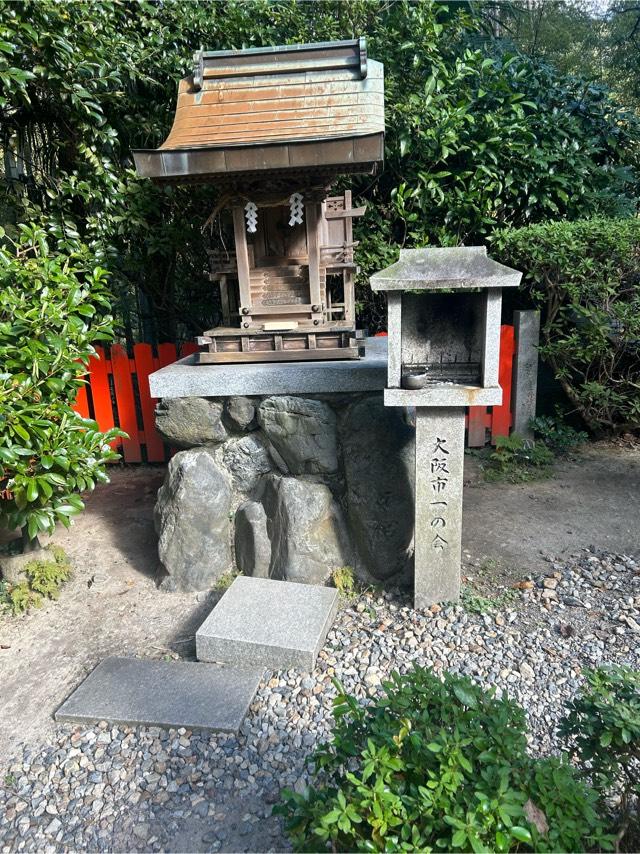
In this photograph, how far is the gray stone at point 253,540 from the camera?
363cm

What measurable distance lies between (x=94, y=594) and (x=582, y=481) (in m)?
4.10

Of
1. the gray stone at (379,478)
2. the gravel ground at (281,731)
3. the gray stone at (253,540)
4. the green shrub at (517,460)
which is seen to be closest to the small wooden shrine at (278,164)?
the gray stone at (379,478)

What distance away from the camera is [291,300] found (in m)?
3.83

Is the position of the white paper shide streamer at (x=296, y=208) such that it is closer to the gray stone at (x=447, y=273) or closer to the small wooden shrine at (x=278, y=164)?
the small wooden shrine at (x=278, y=164)

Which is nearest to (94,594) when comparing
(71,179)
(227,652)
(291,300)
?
(227,652)

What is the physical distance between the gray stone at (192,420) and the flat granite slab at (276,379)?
0.06 m

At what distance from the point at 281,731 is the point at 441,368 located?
2.19 metres

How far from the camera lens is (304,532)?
351 centimetres

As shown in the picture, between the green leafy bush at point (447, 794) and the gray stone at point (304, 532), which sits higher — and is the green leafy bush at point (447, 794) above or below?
above

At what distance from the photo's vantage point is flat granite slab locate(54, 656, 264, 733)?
8.19 ft

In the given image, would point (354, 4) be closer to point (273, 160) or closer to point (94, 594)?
point (273, 160)

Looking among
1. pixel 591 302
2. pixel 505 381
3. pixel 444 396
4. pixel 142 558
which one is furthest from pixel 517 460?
A: pixel 142 558

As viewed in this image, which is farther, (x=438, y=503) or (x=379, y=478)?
(x=379, y=478)

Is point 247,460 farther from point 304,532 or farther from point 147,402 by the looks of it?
point 147,402
